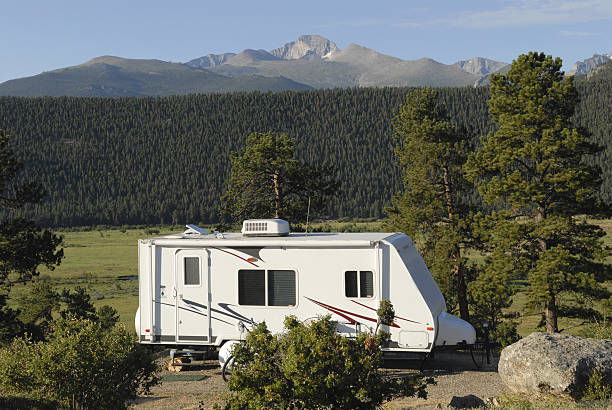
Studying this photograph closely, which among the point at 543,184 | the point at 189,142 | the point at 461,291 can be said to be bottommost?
the point at 461,291

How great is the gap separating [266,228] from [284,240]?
0.58 m

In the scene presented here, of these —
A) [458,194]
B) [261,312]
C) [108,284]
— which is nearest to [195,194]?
[108,284]

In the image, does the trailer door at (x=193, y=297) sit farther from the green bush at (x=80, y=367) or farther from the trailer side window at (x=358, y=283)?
the green bush at (x=80, y=367)

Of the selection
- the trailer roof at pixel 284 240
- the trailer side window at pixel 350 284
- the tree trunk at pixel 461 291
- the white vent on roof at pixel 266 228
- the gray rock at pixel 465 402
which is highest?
the white vent on roof at pixel 266 228

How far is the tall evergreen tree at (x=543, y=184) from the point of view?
1728cm

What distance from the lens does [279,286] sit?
12438 mm

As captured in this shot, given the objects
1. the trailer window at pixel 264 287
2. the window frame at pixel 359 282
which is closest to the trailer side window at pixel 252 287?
the trailer window at pixel 264 287

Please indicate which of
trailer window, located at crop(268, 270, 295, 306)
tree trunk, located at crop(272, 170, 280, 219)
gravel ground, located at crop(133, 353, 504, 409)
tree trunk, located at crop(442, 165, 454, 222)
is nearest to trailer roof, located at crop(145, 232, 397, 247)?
trailer window, located at crop(268, 270, 295, 306)

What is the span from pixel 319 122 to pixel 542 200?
156 meters

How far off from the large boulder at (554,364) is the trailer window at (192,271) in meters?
5.87

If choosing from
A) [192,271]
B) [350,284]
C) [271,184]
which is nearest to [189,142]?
[271,184]

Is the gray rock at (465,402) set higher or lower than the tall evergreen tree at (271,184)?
lower

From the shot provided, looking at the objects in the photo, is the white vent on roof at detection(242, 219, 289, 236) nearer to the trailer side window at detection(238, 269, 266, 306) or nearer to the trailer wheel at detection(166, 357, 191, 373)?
the trailer side window at detection(238, 269, 266, 306)

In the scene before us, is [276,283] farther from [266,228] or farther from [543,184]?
[543,184]
